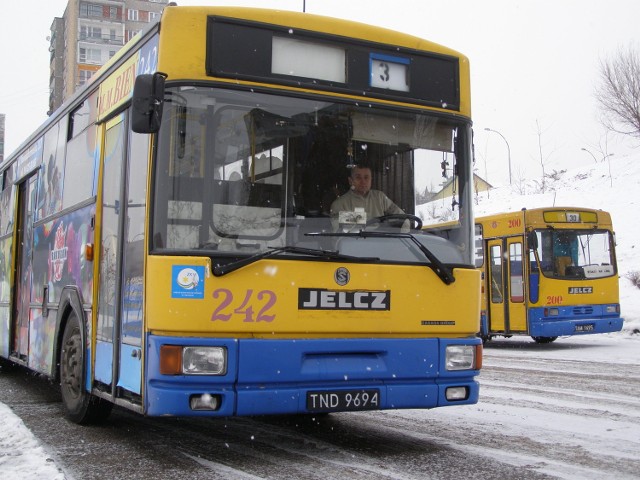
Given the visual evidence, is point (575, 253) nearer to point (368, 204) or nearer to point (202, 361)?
point (368, 204)

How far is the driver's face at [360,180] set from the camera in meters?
5.90

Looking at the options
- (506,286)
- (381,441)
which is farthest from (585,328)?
(381,441)

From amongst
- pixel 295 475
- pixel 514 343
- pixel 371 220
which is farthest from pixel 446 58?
pixel 514 343

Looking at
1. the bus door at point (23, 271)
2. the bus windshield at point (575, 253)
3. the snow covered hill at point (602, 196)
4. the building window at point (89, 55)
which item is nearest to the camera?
the bus door at point (23, 271)

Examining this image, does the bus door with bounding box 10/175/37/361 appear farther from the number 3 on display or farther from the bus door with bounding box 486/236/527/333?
the bus door with bounding box 486/236/527/333

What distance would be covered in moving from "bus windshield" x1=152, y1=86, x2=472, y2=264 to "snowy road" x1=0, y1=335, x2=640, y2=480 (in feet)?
4.84

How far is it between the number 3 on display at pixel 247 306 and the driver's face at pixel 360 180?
3.40ft

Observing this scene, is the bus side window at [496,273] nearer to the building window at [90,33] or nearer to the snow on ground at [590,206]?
the snow on ground at [590,206]

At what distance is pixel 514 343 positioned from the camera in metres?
19.5

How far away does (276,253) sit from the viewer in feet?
18.0

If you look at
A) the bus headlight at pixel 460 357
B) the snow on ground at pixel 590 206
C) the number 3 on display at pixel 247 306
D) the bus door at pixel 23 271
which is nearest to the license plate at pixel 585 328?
the snow on ground at pixel 590 206

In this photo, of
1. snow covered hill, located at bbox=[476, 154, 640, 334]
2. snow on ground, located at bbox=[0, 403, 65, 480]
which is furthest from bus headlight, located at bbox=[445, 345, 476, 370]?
snow covered hill, located at bbox=[476, 154, 640, 334]

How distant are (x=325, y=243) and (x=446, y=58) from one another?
1.96 meters

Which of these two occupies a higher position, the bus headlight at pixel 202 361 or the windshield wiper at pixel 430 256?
the windshield wiper at pixel 430 256
